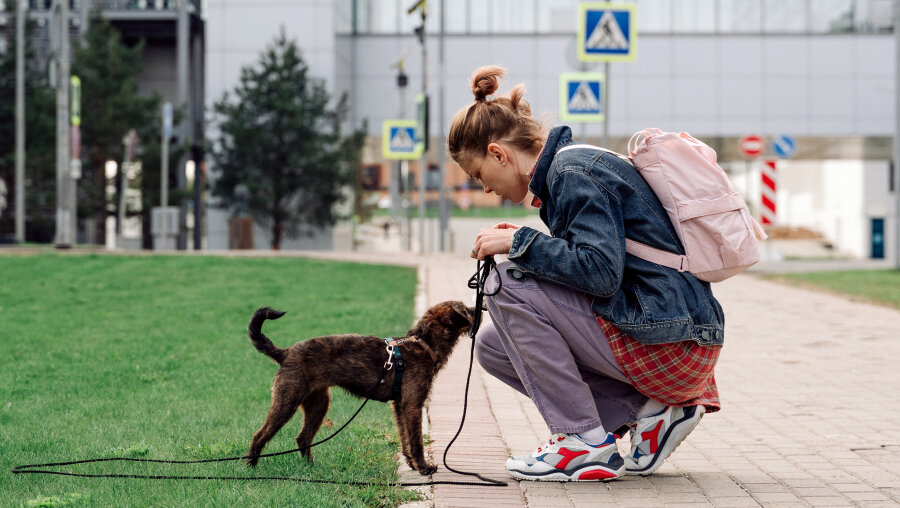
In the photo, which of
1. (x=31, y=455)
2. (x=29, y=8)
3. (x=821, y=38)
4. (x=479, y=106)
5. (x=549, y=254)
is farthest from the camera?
(x=29, y=8)

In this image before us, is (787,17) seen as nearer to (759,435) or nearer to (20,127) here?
(20,127)

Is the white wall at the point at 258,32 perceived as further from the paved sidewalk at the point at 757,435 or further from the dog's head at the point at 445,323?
the dog's head at the point at 445,323

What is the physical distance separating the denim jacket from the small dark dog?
56 cm

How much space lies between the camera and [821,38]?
35844mm

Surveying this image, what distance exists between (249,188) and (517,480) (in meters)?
A: 28.2

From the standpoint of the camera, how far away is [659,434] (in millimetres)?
4180

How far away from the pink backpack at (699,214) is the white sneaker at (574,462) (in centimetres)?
77

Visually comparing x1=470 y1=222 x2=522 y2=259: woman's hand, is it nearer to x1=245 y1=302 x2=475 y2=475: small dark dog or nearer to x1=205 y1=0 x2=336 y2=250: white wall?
x1=245 y1=302 x2=475 y2=475: small dark dog

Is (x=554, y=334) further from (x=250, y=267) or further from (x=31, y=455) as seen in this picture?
(x=250, y=267)

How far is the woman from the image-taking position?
12.7 ft

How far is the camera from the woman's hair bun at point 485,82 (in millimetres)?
4105

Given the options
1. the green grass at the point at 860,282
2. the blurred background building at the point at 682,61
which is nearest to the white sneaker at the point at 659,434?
the green grass at the point at 860,282

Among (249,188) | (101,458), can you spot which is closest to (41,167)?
(249,188)

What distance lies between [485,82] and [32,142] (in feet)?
110
